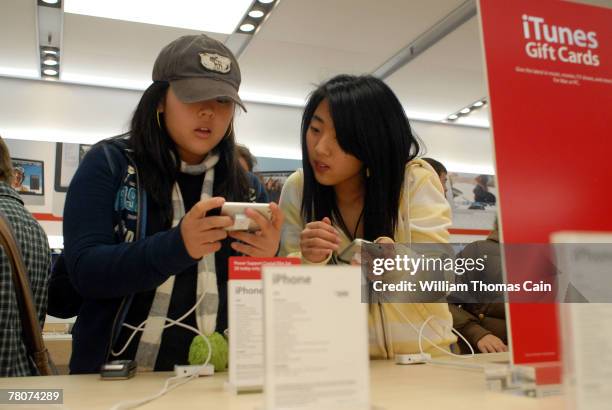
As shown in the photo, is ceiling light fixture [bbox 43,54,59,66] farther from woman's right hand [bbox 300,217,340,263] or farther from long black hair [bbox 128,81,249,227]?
woman's right hand [bbox 300,217,340,263]

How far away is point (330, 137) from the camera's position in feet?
4.66

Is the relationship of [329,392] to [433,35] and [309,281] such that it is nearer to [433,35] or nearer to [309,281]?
[309,281]

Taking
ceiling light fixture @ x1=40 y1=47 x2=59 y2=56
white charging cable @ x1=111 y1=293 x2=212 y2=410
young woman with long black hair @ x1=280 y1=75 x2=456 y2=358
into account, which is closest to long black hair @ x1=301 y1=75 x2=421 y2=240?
young woman with long black hair @ x1=280 y1=75 x2=456 y2=358

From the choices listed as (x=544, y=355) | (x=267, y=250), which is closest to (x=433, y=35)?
(x=267, y=250)

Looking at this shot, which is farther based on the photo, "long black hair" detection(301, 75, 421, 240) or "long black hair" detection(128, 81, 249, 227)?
"long black hair" detection(301, 75, 421, 240)

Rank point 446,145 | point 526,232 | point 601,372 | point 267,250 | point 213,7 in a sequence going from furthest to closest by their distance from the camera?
1. point 446,145
2. point 213,7
3. point 267,250
4. point 526,232
5. point 601,372

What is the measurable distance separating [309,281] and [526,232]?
0.30m

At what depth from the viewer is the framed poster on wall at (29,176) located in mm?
4105

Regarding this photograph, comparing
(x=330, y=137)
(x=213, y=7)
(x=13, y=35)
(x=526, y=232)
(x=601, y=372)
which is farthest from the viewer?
(x=13, y=35)

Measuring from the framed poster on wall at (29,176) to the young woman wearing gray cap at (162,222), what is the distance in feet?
11.0

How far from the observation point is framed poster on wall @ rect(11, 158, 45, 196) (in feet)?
13.5

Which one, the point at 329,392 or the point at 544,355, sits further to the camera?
the point at 544,355

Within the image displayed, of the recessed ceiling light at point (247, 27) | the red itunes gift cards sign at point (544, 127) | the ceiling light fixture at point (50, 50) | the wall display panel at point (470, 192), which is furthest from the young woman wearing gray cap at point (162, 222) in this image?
the wall display panel at point (470, 192)

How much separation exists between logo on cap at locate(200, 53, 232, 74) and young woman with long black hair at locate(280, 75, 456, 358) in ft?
1.11
